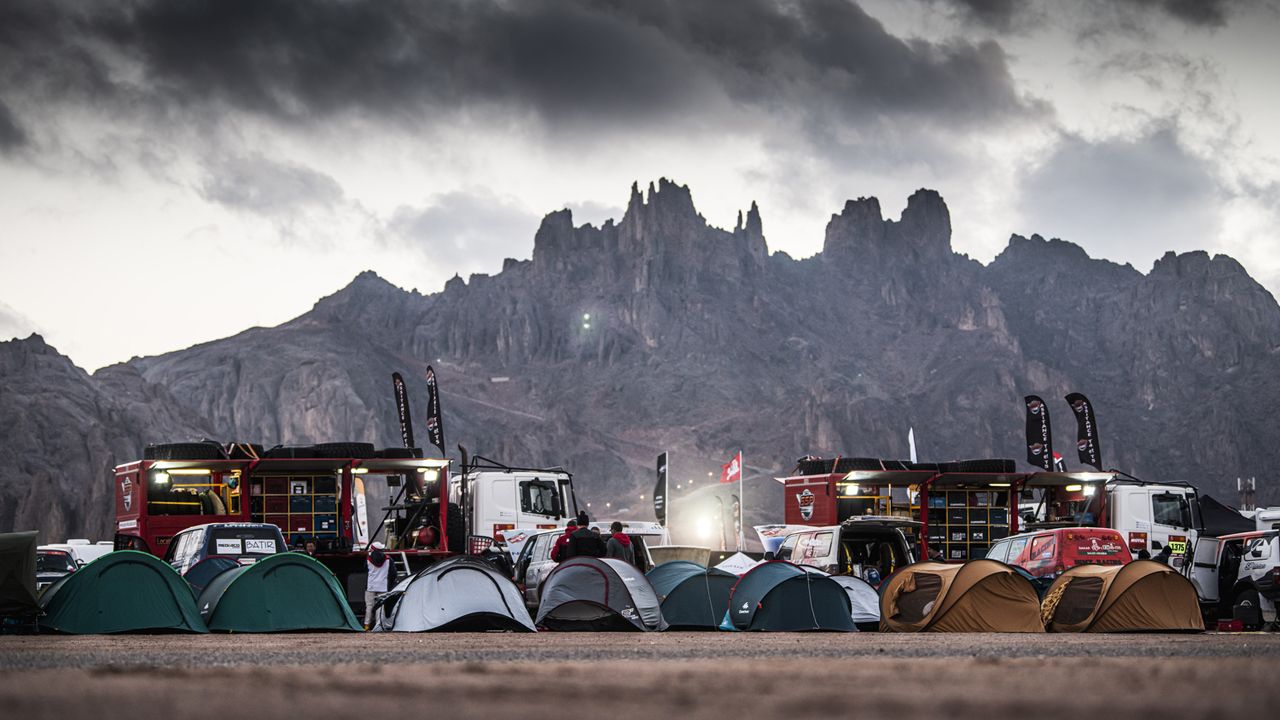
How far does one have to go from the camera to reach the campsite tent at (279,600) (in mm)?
19547

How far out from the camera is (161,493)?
29922mm

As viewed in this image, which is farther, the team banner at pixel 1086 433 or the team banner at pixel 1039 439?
the team banner at pixel 1086 433

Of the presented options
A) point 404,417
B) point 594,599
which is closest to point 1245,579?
point 594,599

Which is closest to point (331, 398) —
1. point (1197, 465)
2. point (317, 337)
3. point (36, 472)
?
point (317, 337)

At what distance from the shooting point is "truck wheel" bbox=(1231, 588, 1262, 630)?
22.4m

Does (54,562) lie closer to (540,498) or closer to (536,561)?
(540,498)

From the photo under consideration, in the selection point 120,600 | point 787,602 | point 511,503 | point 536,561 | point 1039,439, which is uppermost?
point 1039,439

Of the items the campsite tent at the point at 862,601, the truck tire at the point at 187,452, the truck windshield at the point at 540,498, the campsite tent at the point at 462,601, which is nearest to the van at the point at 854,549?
the campsite tent at the point at 862,601

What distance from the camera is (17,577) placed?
18.1 m

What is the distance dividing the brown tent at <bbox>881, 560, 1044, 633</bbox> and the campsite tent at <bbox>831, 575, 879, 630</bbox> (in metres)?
1.20

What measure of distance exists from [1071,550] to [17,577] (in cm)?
1818

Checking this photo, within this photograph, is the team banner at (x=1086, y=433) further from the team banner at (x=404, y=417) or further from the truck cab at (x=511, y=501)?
the team banner at (x=404, y=417)

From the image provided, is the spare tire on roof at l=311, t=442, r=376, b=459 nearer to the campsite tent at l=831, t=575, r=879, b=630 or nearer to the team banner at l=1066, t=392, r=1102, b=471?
the campsite tent at l=831, t=575, r=879, b=630

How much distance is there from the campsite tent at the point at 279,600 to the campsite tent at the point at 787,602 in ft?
20.5
